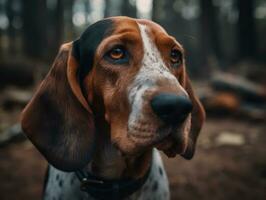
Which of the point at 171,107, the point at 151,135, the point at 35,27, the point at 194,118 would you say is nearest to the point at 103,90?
the point at 151,135

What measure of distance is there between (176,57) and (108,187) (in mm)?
1162

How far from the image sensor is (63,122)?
3027 mm

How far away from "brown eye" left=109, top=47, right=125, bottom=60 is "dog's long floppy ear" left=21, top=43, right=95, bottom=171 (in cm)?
37

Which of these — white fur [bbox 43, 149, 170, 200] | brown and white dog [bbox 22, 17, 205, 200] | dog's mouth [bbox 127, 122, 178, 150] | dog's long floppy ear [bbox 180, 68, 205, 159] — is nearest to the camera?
dog's mouth [bbox 127, 122, 178, 150]

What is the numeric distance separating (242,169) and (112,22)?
3.98 m

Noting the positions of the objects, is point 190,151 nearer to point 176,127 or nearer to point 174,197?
point 176,127

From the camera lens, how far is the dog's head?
2653mm

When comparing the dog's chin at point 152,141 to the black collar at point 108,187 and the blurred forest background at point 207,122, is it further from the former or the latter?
the blurred forest background at point 207,122

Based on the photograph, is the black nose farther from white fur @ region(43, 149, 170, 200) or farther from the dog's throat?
white fur @ region(43, 149, 170, 200)

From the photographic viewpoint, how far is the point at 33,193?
17.5 feet

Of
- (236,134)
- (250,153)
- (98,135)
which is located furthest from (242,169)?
(98,135)

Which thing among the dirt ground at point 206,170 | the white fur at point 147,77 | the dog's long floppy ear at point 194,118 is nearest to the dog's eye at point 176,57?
the white fur at point 147,77

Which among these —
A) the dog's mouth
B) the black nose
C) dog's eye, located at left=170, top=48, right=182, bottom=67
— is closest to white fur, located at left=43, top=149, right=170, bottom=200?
the dog's mouth

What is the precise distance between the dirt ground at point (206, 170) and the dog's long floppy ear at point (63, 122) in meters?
2.55
